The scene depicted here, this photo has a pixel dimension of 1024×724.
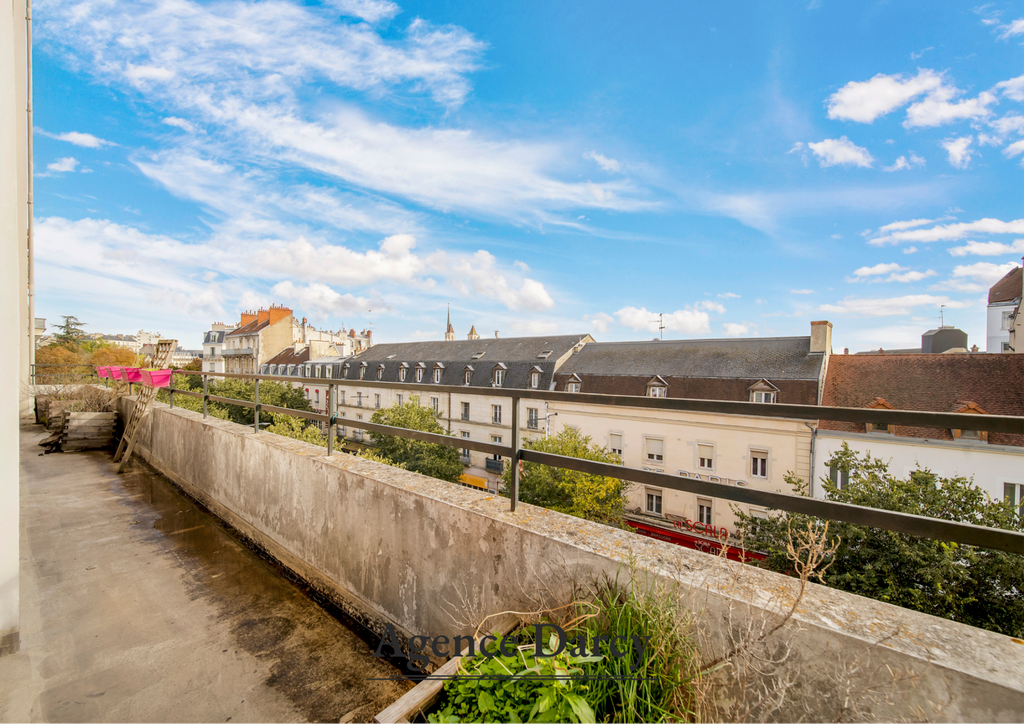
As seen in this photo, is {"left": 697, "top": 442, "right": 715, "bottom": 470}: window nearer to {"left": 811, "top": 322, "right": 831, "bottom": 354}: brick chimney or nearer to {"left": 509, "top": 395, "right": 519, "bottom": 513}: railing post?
{"left": 811, "top": 322, "right": 831, "bottom": 354}: brick chimney

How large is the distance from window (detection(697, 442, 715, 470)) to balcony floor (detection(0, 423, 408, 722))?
19.3 meters

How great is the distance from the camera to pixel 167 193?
1180 centimetres

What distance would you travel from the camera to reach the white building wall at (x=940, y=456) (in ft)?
40.9

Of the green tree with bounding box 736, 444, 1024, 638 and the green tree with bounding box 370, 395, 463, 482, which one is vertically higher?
the green tree with bounding box 736, 444, 1024, 638

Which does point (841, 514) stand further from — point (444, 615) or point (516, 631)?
point (444, 615)

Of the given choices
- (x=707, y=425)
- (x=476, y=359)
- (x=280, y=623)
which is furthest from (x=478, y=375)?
(x=280, y=623)

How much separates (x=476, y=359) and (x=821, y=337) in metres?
20.0

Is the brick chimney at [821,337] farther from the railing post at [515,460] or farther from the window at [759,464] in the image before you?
the railing post at [515,460]

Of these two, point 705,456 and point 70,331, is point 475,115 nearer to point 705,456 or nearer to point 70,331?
point 705,456

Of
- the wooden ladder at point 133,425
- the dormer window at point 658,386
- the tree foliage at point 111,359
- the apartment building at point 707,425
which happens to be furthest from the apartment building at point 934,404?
the tree foliage at point 111,359

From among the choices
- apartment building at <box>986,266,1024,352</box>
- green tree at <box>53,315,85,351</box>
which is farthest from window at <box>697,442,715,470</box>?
green tree at <box>53,315,85,351</box>

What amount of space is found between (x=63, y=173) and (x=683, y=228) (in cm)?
3422

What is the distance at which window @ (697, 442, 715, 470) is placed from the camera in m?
18.5

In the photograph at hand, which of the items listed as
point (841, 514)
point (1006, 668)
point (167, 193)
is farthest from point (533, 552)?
point (167, 193)
